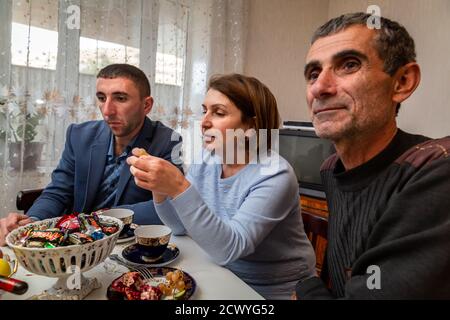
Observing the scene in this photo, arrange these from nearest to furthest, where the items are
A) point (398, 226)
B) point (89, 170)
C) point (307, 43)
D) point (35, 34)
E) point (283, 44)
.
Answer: point (398, 226)
point (89, 170)
point (35, 34)
point (283, 44)
point (307, 43)

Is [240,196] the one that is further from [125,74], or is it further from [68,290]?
[125,74]

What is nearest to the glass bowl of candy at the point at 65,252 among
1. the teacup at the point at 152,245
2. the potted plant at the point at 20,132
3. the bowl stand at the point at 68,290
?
the bowl stand at the point at 68,290

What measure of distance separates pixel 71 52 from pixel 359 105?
189 centimetres

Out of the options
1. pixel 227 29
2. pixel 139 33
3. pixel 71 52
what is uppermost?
pixel 227 29

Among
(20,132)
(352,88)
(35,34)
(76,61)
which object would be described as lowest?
(20,132)

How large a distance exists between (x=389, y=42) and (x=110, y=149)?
1.24m

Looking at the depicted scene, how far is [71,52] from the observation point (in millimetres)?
1955

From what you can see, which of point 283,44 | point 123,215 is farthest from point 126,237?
point 283,44

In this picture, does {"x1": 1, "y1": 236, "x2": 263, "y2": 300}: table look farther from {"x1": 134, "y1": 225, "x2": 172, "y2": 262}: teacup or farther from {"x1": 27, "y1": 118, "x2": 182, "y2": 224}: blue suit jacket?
{"x1": 27, "y1": 118, "x2": 182, "y2": 224}: blue suit jacket

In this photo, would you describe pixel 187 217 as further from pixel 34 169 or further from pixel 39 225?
pixel 34 169

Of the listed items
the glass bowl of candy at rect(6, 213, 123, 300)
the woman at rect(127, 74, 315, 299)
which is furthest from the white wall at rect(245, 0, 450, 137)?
the glass bowl of candy at rect(6, 213, 123, 300)

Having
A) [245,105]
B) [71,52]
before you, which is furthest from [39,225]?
[71,52]

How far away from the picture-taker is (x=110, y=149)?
148 centimetres

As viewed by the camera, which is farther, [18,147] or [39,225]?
[18,147]
